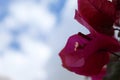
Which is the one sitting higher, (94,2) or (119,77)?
(94,2)
